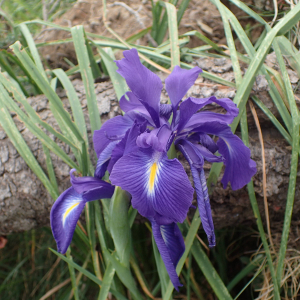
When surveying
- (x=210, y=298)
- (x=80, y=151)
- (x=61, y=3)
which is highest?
(x=61, y=3)

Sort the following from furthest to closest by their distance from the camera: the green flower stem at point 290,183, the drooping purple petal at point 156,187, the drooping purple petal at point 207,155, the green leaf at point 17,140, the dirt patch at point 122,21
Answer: the dirt patch at point 122,21
the green leaf at point 17,140
the green flower stem at point 290,183
the drooping purple petal at point 207,155
the drooping purple petal at point 156,187

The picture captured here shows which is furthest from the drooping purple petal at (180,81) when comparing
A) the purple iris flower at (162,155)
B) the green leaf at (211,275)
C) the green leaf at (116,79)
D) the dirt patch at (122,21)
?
the dirt patch at (122,21)

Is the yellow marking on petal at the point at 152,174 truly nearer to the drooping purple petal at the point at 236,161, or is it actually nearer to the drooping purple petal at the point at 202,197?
the drooping purple petal at the point at 202,197

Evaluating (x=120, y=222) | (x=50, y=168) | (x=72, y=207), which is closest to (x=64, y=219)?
(x=72, y=207)

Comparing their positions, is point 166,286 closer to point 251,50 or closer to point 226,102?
point 226,102

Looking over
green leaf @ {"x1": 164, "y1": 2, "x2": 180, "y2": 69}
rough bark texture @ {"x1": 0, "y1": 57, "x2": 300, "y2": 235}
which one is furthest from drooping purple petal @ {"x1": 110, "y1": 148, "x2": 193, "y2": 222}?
green leaf @ {"x1": 164, "y1": 2, "x2": 180, "y2": 69}

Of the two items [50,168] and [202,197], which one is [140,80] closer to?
[202,197]

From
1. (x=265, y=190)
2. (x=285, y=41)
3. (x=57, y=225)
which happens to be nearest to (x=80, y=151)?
(x=57, y=225)
